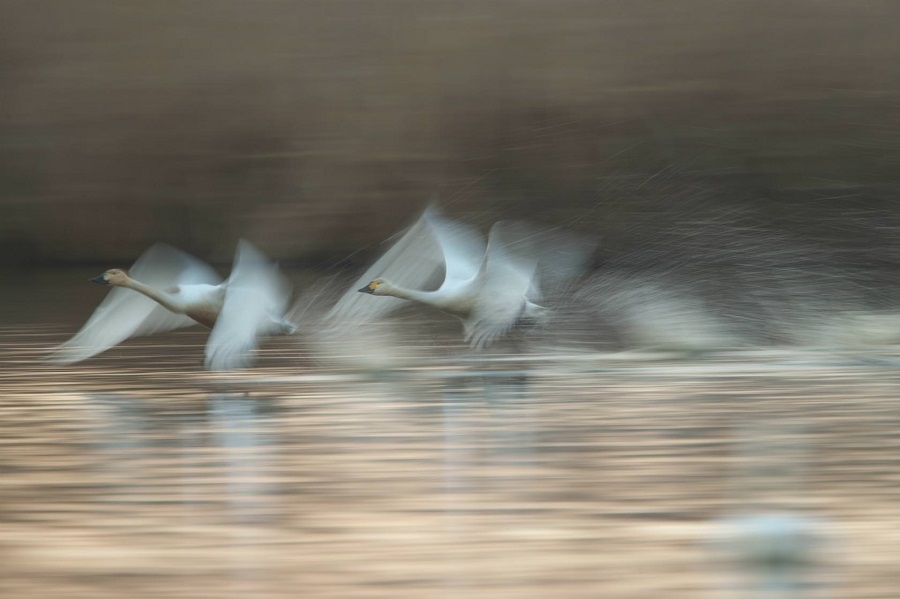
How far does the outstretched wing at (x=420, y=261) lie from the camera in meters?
7.77

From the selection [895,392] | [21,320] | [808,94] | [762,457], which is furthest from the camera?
[808,94]

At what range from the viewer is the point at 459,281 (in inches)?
295

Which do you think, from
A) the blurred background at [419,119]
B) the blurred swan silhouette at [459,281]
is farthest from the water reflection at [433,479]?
the blurred background at [419,119]

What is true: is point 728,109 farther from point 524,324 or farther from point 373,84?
point 524,324

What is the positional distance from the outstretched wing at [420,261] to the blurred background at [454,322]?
0.31 meters

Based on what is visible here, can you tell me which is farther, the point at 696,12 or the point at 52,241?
the point at 696,12

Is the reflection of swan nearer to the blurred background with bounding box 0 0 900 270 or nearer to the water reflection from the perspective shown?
the water reflection

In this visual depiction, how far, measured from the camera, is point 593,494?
15.1 ft

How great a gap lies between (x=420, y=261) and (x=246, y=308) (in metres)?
1.58

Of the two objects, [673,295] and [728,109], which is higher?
[728,109]

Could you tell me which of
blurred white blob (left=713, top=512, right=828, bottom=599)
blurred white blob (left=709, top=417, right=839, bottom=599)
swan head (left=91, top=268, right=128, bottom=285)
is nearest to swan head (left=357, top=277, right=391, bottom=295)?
swan head (left=91, top=268, right=128, bottom=285)

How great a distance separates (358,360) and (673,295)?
506 centimetres

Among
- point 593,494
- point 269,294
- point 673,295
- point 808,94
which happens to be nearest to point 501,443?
point 593,494

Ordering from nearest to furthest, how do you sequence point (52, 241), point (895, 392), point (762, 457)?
point (762, 457), point (895, 392), point (52, 241)
